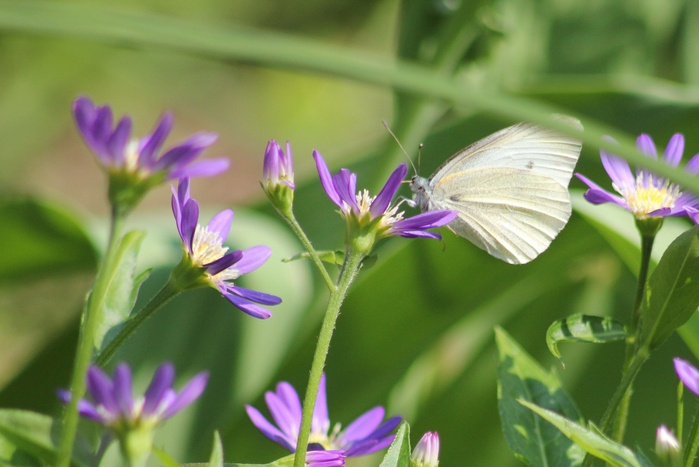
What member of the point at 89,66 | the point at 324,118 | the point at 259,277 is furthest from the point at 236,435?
the point at 324,118

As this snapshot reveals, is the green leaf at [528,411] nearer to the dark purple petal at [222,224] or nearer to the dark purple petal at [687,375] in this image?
the dark purple petal at [687,375]

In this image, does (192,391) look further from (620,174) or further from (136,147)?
(620,174)

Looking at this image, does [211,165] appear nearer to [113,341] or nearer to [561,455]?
[113,341]

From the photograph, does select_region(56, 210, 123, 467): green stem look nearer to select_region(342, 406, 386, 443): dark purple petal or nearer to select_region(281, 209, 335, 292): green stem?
select_region(281, 209, 335, 292): green stem

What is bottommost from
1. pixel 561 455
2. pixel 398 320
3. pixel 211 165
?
pixel 398 320

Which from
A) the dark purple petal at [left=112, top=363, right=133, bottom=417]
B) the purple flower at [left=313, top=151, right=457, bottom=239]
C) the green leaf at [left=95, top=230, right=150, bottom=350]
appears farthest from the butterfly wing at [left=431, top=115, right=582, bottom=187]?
the dark purple petal at [left=112, top=363, right=133, bottom=417]
